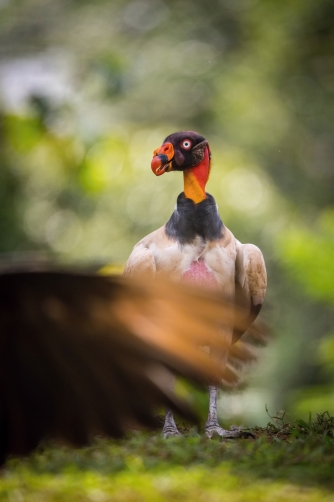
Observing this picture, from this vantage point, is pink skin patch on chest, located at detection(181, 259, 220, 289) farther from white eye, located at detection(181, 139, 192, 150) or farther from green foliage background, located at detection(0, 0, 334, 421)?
green foliage background, located at detection(0, 0, 334, 421)

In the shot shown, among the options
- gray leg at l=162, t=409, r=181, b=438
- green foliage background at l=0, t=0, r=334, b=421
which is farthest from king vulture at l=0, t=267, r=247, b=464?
green foliage background at l=0, t=0, r=334, b=421

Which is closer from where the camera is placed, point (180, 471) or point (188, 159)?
point (180, 471)

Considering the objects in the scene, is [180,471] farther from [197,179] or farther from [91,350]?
[197,179]

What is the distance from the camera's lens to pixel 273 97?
360 inches

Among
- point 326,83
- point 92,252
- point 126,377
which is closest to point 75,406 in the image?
point 126,377

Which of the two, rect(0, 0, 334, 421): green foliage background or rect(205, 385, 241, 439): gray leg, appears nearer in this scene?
rect(205, 385, 241, 439): gray leg

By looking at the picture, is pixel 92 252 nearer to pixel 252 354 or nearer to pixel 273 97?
pixel 273 97

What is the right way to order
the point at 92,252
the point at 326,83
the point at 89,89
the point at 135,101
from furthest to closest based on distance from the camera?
the point at 135,101 < the point at 326,83 < the point at 92,252 < the point at 89,89

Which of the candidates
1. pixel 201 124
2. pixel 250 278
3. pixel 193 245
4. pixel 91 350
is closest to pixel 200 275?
pixel 193 245

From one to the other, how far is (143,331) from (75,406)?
0.28m

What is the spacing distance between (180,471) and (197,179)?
1195mm

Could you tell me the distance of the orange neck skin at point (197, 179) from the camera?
2869 mm

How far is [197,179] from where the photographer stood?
288 cm

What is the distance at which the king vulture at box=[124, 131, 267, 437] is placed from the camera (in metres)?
2.79
